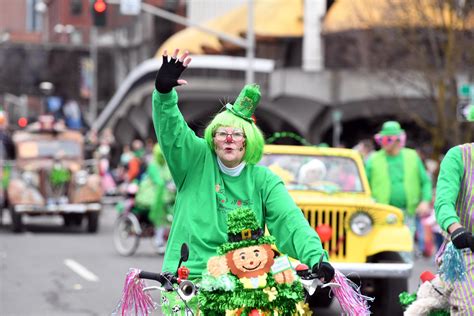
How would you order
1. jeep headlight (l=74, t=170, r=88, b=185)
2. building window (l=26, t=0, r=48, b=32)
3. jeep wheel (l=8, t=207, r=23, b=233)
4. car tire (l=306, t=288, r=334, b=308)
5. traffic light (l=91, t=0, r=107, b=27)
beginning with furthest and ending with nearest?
building window (l=26, t=0, r=48, b=32), traffic light (l=91, t=0, r=107, b=27), jeep headlight (l=74, t=170, r=88, b=185), jeep wheel (l=8, t=207, r=23, b=233), car tire (l=306, t=288, r=334, b=308)

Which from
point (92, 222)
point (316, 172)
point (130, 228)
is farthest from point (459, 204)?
point (92, 222)

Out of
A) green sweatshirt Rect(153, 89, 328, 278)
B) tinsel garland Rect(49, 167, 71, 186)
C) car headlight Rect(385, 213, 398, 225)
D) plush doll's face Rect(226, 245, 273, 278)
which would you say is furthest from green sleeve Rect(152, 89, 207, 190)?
tinsel garland Rect(49, 167, 71, 186)

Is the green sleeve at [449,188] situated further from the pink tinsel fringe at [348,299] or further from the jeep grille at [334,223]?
the jeep grille at [334,223]

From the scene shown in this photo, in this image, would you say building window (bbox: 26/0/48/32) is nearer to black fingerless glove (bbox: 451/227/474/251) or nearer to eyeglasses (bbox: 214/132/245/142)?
eyeglasses (bbox: 214/132/245/142)

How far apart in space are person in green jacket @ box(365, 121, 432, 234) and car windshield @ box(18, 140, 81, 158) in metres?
11.0

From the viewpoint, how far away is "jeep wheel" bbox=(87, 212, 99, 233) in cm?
2292

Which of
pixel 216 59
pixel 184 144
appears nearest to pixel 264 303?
pixel 184 144

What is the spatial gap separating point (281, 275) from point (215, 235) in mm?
564

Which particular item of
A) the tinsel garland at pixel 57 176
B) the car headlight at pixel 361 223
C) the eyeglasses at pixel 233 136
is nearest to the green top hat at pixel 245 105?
the eyeglasses at pixel 233 136

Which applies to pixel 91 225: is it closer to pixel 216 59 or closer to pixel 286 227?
pixel 286 227

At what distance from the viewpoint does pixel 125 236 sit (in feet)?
59.4

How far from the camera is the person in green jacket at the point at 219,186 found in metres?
5.48

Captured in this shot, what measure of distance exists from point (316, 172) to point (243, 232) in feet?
21.8

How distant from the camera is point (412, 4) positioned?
2733cm
